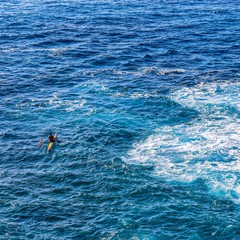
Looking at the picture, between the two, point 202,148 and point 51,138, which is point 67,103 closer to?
point 51,138

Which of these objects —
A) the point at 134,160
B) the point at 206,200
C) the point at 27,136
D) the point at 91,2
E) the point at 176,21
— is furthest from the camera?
the point at 91,2

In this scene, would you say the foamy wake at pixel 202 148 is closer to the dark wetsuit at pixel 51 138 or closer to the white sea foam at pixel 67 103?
the dark wetsuit at pixel 51 138

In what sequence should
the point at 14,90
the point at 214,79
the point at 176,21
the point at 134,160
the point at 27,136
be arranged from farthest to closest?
the point at 176,21 → the point at 214,79 → the point at 14,90 → the point at 27,136 → the point at 134,160

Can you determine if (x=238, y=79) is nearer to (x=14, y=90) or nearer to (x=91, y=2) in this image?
(x=14, y=90)

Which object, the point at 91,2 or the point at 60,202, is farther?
the point at 91,2

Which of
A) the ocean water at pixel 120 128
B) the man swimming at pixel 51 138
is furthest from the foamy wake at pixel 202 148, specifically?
the man swimming at pixel 51 138

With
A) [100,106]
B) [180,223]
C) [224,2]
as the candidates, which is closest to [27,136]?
[100,106]

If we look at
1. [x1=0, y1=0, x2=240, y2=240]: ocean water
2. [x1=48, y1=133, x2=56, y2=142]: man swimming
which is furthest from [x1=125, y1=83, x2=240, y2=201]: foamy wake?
[x1=48, y1=133, x2=56, y2=142]: man swimming
